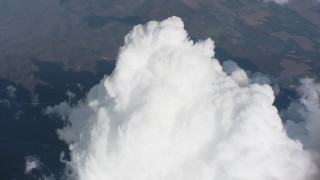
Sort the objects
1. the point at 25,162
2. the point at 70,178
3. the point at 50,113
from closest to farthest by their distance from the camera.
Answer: the point at 70,178, the point at 25,162, the point at 50,113

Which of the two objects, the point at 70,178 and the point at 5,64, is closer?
the point at 70,178

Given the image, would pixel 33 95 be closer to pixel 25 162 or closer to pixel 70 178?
pixel 25 162

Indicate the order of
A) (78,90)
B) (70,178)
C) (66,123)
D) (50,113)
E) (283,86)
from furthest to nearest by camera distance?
1. (283,86)
2. (78,90)
3. (50,113)
4. (66,123)
5. (70,178)

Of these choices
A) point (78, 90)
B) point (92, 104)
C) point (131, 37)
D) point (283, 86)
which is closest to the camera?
point (131, 37)

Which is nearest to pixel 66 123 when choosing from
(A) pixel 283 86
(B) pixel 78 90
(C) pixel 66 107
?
(C) pixel 66 107

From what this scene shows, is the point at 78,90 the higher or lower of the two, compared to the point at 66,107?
higher

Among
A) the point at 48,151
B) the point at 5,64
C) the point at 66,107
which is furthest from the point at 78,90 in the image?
the point at 5,64

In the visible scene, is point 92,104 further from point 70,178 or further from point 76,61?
point 76,61

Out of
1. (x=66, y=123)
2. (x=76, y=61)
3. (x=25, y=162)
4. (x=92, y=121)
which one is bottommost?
(x=92, y=121)

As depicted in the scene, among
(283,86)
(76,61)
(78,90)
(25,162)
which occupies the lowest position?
(25,162)
